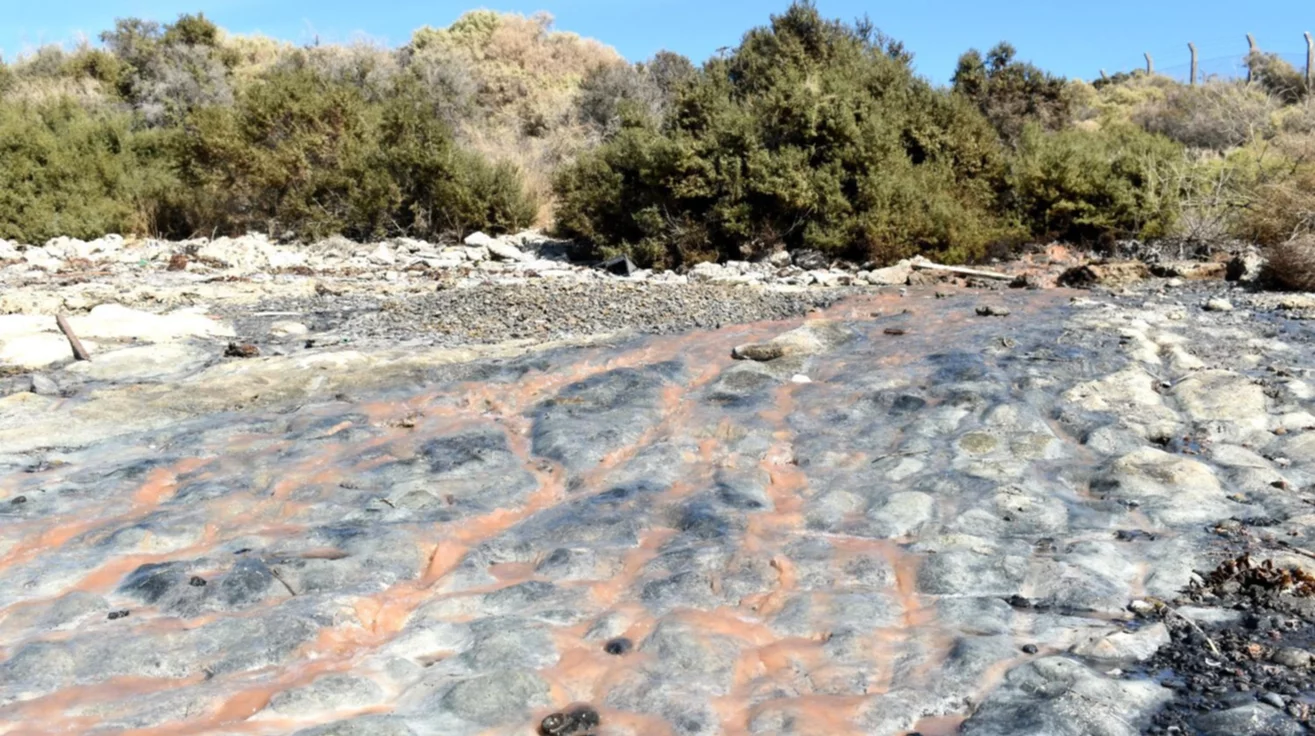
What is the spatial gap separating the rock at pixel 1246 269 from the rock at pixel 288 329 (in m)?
8.16

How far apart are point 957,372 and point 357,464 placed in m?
3.22

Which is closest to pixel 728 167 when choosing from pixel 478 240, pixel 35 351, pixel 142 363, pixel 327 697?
pixel 478 240

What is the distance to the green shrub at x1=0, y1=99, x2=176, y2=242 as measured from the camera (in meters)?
Answer: 14.4

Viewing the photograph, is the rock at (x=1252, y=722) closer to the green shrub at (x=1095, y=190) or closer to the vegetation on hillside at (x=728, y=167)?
the vegetation on hillside at (x=728, y=167)

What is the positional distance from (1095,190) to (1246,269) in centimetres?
313

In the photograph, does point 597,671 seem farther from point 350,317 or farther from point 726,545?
point 350,317

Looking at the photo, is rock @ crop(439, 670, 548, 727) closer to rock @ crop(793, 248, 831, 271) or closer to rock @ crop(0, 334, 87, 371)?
rock @ crop(0, 334, 87, 371)

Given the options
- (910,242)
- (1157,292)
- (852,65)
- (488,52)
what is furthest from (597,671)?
(488,52)

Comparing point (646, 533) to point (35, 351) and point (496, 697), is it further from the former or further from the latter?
point (35, 351)

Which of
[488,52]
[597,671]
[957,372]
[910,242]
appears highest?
[488,52]

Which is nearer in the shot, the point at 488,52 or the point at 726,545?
the point at 726,545

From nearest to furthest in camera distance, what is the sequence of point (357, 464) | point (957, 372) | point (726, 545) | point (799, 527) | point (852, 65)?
point (726, 545)
point (799, 527)
point (357, 464)
point (957, 372)
point (852, 65)

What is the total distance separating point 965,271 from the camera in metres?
10.7

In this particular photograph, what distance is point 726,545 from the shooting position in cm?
365
